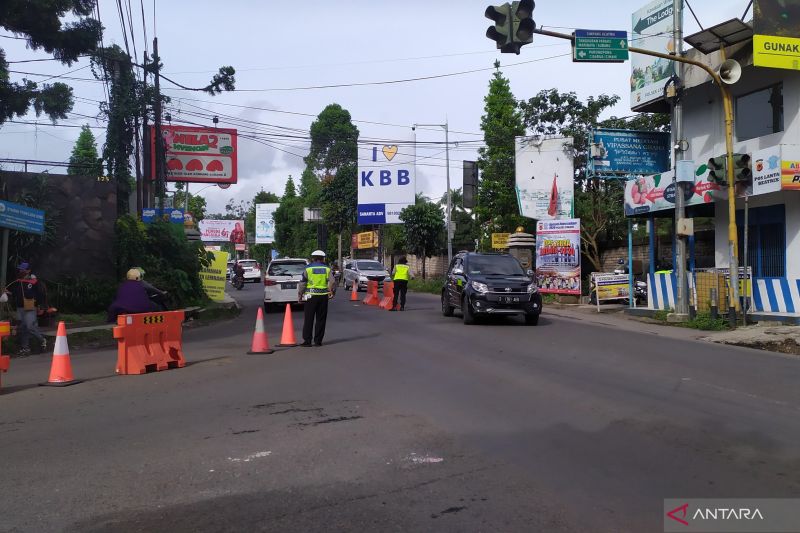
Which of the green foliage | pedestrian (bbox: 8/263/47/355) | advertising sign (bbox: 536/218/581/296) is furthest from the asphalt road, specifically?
advertising sign (bbox: 536/218/581/296)

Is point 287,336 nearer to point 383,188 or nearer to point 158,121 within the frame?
point 158,121

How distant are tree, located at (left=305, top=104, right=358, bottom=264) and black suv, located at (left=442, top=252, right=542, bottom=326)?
110 feet

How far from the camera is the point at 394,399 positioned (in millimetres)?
7629

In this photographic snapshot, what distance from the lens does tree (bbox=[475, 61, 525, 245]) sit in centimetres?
3291

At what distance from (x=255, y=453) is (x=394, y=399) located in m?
2.37

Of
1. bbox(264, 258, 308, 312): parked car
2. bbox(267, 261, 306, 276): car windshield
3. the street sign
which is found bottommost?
bbox(264, 258, 308, 312): parked car

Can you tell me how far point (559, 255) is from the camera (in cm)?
2367

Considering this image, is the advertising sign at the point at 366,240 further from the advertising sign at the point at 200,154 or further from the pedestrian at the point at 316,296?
the pedestrian at the point at 316,296

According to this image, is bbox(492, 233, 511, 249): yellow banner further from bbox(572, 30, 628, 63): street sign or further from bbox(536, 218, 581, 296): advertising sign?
bbox(572, 30, 628, 63): street sign

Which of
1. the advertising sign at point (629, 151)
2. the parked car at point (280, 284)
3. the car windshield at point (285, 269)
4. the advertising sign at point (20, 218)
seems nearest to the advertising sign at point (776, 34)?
the advertising sign at point (629, 151)

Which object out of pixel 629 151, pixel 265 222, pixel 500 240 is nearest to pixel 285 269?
pixel 500 240

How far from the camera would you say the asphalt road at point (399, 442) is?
4297 millimetres

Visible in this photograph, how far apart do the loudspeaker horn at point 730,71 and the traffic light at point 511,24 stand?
642 cm

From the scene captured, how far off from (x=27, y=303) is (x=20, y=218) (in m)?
2.72
